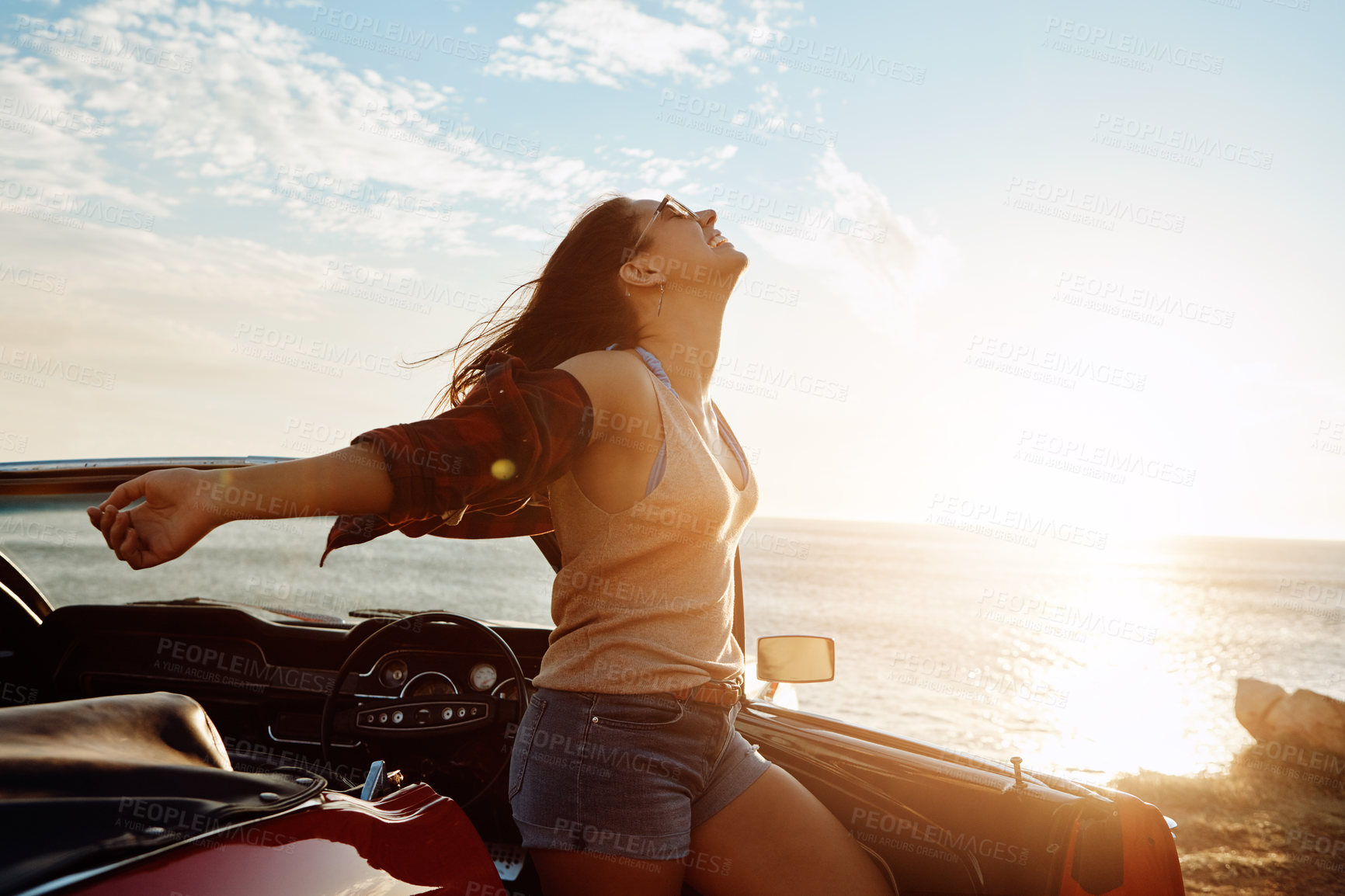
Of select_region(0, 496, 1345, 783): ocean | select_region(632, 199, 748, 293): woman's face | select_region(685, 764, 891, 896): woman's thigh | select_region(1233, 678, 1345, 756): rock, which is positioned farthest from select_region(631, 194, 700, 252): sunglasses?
select_region(1233, 678, 1345, 756): rock

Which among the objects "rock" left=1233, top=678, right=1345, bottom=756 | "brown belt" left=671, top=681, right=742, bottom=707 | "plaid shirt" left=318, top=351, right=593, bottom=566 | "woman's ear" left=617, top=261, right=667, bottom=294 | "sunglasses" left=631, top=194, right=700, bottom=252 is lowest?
"rock" left=1233, top=678, right=1345, bottom=756

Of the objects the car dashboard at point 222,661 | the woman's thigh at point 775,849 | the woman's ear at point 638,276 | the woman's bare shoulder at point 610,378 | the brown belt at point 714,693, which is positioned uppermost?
the woman's ear at point 638,276

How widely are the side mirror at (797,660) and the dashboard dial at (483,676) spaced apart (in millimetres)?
1032

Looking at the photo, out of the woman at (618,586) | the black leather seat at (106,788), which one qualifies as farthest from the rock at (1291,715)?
the black leather seat at (106,788)

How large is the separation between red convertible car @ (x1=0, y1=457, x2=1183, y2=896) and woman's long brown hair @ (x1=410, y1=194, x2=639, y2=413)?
2.60 ft

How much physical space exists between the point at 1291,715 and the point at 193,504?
13315 mm

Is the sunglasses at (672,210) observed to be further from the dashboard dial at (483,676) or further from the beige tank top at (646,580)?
the dashboard dial at (483,676)

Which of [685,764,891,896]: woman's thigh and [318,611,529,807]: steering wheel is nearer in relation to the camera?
[685,764,891,896]: woman's thigh

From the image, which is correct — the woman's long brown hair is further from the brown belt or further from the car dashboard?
the car dashboard

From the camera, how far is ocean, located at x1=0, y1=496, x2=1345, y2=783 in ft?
39.0

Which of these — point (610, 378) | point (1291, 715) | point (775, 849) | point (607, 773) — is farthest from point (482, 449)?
point (1291, 715)

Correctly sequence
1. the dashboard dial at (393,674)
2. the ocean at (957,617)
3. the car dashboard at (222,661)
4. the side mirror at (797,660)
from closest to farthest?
the side mirror at (797,660) < the dashboard dial at (393,674) < the car dashboard at (222,661) < the ocean at (957,617)

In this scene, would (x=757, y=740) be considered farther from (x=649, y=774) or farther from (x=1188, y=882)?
(x=1188, y=882)

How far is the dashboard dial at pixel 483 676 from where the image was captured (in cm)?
300
